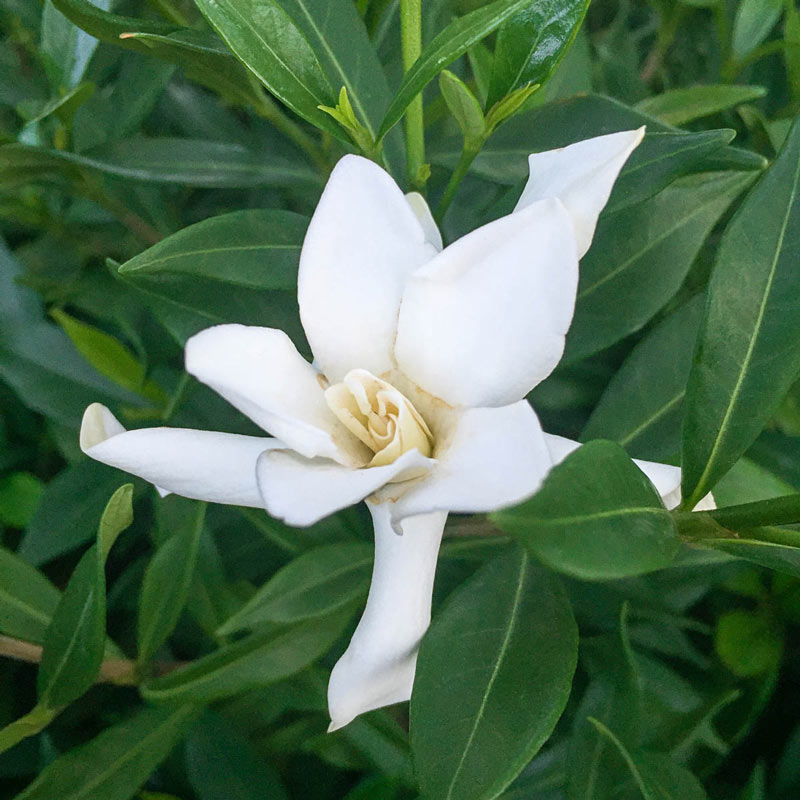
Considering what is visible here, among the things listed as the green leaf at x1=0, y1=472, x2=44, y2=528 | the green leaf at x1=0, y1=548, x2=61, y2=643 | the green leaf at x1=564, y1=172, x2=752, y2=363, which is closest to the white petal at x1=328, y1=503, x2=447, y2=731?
the green leaf at x1=564, y1=172, x2=752, y2=363

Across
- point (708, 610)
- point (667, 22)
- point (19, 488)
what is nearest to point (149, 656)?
point (19, 488)

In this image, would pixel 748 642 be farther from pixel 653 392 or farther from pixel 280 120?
pixel 280 120

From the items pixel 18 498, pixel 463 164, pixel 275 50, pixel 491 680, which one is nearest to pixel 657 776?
pixel 491 680

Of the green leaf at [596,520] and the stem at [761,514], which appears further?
the stem at [761,514]

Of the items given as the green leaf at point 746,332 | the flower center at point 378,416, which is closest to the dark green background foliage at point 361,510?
the green leaf at point 746,332

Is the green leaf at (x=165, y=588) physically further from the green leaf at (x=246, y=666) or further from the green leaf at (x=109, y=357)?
the green leaf at (x=109, y=357)

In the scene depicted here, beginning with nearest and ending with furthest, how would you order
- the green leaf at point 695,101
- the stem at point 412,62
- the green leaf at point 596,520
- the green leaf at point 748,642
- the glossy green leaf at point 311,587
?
the green leaf at point 596,520 → the stem at point 412,62 → the glossy green leaf at point 311,587 → the green leaf at point 695,101 → the green leaf at point 748,642

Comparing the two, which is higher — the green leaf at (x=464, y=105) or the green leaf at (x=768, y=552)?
the green leaf at (x=464, y=105)

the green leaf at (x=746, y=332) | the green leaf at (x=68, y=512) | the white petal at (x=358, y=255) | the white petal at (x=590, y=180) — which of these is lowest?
the green leaf at (x=68, y=512)
